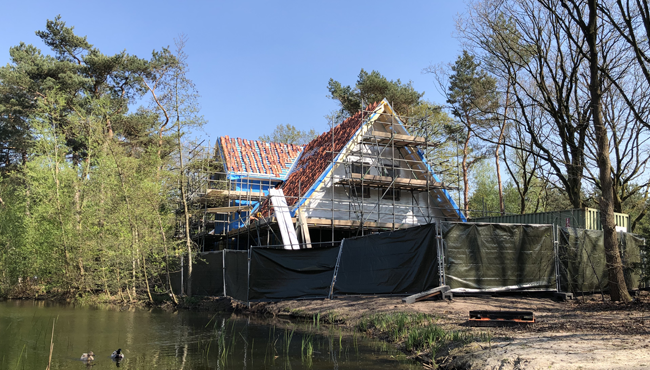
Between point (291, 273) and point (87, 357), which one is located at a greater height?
point (291, 273)

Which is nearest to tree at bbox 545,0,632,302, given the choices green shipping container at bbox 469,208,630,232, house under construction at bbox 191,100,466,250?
green shipping container at bbox 469,208,630,232

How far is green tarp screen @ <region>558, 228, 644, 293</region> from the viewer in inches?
549

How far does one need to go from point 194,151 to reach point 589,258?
16462mm

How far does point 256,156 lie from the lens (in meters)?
29.6

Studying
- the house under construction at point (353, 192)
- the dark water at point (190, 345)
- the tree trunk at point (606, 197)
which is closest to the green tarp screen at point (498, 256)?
the tree trunk at point (606, 197)

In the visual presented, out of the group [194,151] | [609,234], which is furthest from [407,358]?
[194,151]

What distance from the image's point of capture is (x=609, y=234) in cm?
1310

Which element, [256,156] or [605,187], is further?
[256,156]

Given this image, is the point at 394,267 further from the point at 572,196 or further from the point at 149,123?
the point at 149,123

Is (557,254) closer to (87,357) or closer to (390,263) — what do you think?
(390,263)

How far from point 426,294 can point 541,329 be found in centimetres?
376

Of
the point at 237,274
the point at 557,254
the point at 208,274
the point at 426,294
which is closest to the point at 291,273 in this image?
the point at 237,274

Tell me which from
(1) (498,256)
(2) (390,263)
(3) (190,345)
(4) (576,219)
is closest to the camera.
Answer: (3) (190,345)

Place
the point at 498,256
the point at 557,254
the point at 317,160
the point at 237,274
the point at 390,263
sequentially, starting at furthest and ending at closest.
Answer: the point at 317,160, the point at 237,274, the point at 557,254, the point at 390,263, the point at 498,256
